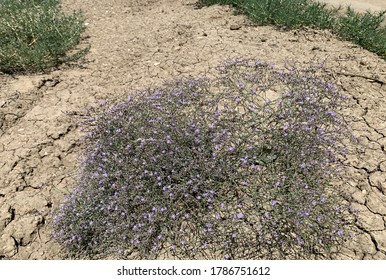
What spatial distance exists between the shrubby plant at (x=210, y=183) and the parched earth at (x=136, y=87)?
24 cm

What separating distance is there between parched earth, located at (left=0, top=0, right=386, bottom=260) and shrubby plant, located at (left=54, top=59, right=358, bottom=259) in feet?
0.79

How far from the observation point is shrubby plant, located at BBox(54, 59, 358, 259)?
2723mm

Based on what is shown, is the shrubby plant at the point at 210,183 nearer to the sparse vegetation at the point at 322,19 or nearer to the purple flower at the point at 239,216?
the purple flower at the point at 239,216

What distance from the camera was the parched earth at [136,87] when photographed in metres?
3.00

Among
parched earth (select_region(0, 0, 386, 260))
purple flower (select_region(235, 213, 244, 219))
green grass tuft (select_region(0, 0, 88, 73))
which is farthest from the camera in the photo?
green grass tuft (select_region(0, 0, 88, 73))

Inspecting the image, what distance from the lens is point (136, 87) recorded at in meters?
Answer: 4.31

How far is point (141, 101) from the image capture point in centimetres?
368

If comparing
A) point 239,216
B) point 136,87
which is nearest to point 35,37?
point 136,87

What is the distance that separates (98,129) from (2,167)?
1.03m

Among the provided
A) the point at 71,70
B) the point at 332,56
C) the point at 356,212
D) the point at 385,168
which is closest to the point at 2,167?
the point at 71,70

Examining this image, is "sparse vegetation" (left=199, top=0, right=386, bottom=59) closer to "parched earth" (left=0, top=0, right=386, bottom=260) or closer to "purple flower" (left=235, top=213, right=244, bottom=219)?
"parched earth" (left=0, top=0, right=386, bottom=260)

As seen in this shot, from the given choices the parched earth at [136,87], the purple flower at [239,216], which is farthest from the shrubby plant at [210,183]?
the parched earth at [136,87]

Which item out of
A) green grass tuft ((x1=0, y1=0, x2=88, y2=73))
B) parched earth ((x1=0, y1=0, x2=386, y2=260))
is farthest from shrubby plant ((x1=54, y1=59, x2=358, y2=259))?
green grass tuft ((x1=0, y1=0, x2=88, y2=73))

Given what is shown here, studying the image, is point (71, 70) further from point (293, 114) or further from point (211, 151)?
point (293, 114)
